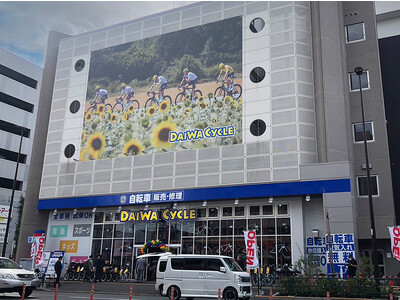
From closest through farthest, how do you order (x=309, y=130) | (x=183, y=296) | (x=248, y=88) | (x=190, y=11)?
1. (x=183, y=296)
2. (x=309, y=130)
3. (x=248, y=88)
4. (x=190, y=11)

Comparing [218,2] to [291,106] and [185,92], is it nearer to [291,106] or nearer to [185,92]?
[185,92]

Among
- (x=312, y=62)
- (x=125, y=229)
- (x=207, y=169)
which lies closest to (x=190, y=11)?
(x=312, y=62)

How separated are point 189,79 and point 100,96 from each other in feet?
31.0

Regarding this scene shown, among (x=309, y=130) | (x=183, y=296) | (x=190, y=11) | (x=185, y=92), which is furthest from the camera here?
(x=190, y=11)

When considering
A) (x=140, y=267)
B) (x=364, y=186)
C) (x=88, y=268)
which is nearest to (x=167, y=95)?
(x=140, y=267)

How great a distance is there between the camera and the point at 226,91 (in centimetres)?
3403

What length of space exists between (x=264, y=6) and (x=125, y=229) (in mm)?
21966

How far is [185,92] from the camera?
35656 millimetres

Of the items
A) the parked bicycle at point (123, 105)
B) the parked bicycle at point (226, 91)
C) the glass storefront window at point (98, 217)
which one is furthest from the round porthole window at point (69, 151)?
the parked bicycle at point (226, 91)

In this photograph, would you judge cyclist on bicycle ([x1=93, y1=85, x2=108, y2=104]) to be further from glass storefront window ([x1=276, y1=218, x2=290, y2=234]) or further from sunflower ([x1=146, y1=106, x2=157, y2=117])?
glass storefront window ([x1=276, y1=218, x2=290, y2=234])

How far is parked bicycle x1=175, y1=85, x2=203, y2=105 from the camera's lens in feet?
115

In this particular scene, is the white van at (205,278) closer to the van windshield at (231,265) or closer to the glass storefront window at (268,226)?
the van windshield at (231,265)

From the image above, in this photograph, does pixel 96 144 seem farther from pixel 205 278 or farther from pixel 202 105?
pixel 205 278

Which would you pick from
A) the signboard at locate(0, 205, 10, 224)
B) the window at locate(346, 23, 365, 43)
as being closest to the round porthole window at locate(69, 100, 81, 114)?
the signboard at locate(0, 205, 10, 224)
